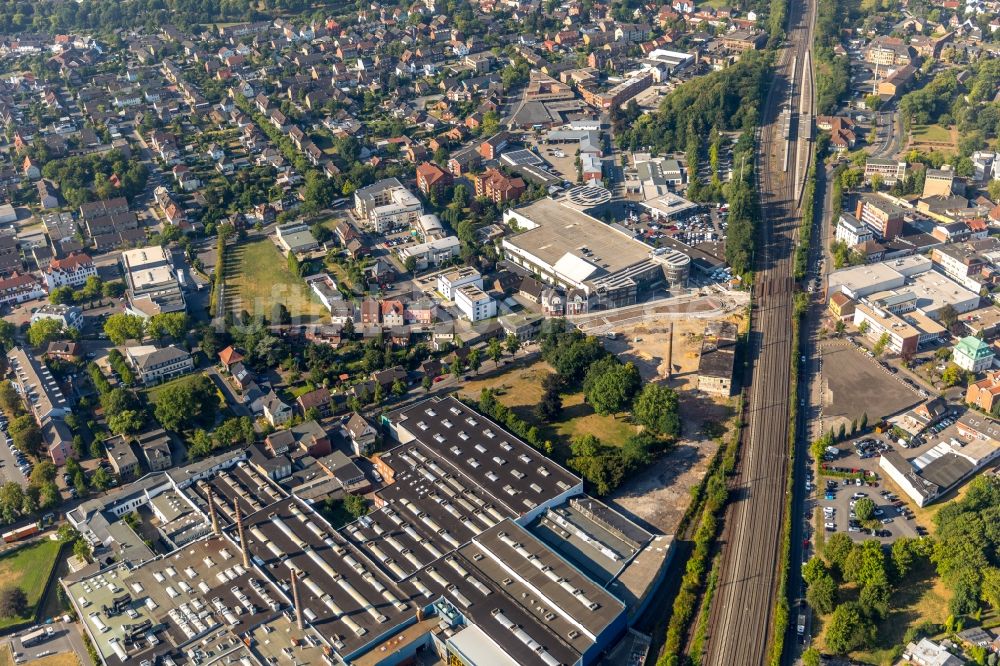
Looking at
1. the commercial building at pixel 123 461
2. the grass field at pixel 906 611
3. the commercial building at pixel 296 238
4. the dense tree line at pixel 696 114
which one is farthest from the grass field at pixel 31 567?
the dense tree line at pixel 696 114

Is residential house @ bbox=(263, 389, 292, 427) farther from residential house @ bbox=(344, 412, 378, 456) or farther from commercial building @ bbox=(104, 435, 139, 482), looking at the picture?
commercial building @ bbox=(104, 435, 139, 482)

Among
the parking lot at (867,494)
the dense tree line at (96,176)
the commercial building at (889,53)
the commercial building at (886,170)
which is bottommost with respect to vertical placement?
the parking lot at (867,494)

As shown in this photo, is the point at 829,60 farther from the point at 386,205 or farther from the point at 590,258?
the point at 386,205

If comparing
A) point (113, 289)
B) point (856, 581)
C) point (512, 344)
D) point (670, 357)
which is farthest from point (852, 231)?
point (113, 289)

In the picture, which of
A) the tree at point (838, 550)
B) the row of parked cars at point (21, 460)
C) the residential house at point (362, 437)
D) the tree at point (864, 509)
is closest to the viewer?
→ the tree at point (838, 550)

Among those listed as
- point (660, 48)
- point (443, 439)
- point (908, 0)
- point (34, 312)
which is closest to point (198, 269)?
point (34, 312)

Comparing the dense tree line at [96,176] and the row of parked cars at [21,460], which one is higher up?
the dense tree line at [96,176]

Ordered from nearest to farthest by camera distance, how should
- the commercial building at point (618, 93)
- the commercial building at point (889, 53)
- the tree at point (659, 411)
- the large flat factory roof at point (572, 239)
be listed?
the tree at point (659, 411) < the large flat factory roof at point (572, 239) < the commercial building at point (618, 93) < the commercial building at point (889, 53)

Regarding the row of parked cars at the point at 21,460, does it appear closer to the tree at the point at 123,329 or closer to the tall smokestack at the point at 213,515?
the tree at the point at 123,329
